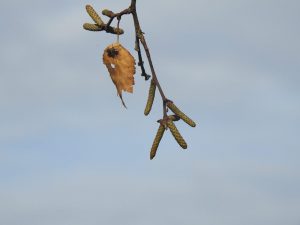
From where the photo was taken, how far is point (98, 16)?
6.11 m

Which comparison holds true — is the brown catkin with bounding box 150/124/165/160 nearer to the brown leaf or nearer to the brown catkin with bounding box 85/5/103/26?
the brown leaf

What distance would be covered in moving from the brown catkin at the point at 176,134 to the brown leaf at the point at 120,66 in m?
0.44

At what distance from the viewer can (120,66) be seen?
19.5ft

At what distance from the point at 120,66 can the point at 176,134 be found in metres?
0.80

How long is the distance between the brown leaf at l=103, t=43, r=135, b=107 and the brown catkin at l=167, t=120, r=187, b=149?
437mm

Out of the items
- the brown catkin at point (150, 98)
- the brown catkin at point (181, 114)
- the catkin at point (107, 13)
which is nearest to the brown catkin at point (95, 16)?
the catkin at point (107, 13)

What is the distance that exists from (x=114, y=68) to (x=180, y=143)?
77cm

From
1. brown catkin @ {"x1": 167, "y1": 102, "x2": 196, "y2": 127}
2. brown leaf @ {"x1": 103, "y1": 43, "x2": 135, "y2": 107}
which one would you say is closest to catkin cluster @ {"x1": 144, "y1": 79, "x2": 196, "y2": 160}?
brown catkin @ {"x1": 167, "y1": 102, "x2": 196, "y2": 127}

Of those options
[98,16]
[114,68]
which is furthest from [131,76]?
[98,16]

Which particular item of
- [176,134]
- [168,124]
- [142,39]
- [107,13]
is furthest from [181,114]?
[107,13]

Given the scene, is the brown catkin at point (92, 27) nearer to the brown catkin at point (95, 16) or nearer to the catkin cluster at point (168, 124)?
the brown catkin at point (95, 16)

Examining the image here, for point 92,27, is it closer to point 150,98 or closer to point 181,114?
point 150,98

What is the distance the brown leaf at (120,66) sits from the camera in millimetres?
5895

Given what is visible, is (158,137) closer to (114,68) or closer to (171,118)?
(171,118)
